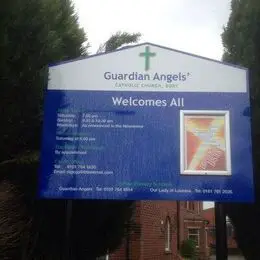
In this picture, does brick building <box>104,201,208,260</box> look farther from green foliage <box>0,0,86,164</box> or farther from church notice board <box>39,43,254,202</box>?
green foliage <box>0,0,86,164</box>

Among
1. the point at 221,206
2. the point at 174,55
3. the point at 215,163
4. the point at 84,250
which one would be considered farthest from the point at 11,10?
the point at 84,250

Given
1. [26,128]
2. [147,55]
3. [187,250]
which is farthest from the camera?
[187,250]

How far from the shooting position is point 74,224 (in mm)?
8211

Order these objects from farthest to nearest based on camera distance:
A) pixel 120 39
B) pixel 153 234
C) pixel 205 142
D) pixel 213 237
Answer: pixel 213 237 < pixel 153 234 < pixel 120 39 < pixel 205 142

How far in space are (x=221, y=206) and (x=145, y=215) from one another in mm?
10255

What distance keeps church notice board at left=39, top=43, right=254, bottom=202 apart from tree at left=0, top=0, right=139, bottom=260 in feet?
1.03

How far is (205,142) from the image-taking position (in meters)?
6.71

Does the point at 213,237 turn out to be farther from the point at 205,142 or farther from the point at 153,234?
the point at 205,142

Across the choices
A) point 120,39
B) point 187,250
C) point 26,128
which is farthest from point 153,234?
point 26,128

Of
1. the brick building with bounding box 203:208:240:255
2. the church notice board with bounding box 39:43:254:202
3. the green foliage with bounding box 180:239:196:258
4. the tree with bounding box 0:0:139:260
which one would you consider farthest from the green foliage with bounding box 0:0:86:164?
the brick building with bounding box 203:208:240:255

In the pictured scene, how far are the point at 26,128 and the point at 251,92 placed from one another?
3738mm

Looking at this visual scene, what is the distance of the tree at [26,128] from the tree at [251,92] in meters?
2.74

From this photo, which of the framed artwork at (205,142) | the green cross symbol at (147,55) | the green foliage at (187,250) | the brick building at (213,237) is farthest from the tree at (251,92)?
the brick building at (213,237)

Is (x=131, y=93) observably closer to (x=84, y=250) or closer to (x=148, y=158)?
(x=148, y=158)
